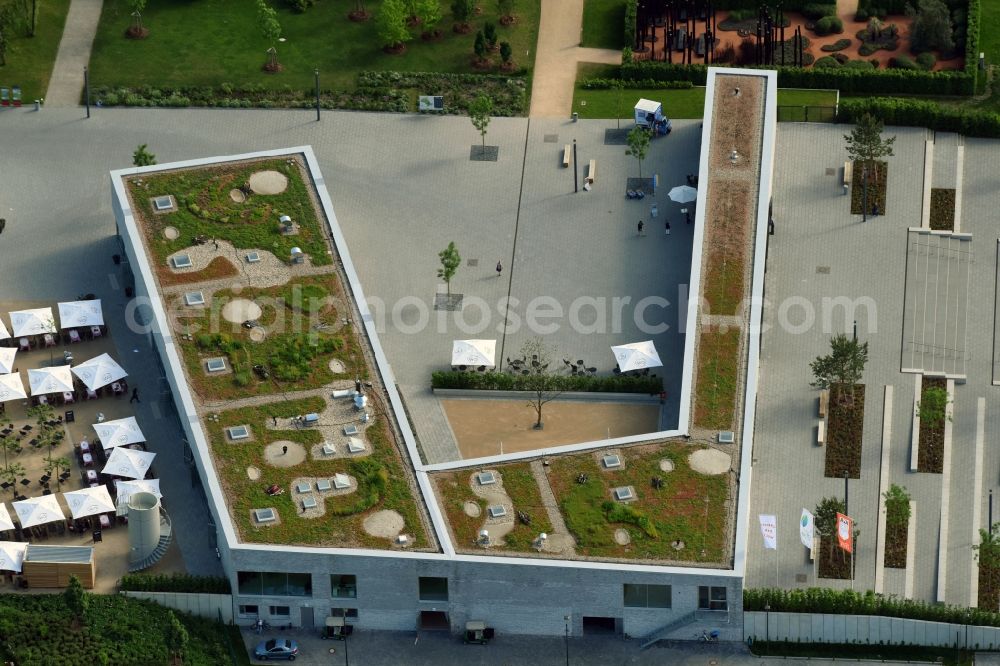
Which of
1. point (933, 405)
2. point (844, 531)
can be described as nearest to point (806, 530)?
point (844, 531)

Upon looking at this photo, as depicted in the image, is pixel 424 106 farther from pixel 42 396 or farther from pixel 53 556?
pixel 53 556

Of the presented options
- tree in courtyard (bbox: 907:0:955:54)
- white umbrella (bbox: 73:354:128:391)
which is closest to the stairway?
white umbrella (bbox: 73:354:128:391)

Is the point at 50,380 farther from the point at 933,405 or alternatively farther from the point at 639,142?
the point at 933,405

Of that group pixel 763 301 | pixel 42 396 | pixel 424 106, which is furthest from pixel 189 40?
pixel 763 301

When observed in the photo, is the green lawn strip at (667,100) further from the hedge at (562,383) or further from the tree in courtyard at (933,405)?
the tree in courtyard at (933,405)

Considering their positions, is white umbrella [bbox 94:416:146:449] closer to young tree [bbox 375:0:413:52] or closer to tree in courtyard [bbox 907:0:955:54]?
young tree [bbox 375:0:413:52]

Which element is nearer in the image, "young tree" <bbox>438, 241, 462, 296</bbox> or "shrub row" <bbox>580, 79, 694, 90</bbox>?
"young tree" <bbox>438, 241, 462, 296</bbox>

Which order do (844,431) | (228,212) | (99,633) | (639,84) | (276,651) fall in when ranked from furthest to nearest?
(639,84) < (228,212) < (844,431) < (276,651) < (99,633)
